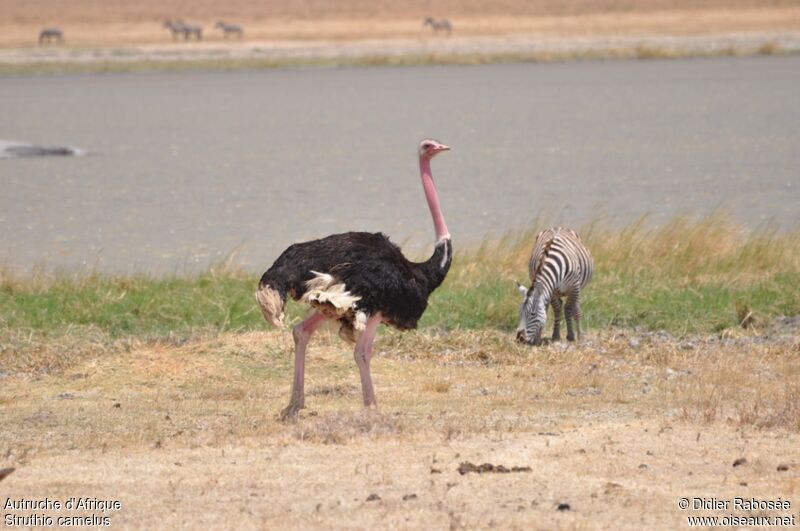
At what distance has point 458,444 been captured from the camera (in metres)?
7.35

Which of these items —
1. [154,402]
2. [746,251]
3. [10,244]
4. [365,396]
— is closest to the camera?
[365,396]

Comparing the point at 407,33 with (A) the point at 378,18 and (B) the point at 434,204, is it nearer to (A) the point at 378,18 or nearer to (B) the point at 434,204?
(A) the point at 378,18

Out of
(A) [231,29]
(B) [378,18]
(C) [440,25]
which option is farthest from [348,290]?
(B) [378,18]

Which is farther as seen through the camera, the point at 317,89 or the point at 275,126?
the point at 317,89

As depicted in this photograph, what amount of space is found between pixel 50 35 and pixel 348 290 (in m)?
55.2

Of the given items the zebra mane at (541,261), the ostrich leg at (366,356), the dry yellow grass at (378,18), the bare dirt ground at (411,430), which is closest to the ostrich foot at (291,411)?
the bare dirt ground at (411,430)

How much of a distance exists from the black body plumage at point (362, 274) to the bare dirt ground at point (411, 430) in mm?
635

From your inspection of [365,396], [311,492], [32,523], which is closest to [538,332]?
[365,396]

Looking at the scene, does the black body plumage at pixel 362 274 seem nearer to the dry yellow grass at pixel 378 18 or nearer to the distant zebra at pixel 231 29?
the dry yellow grass at pixel 378 18

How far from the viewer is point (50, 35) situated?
60.4 meters

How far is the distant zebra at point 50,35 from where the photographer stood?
195ft

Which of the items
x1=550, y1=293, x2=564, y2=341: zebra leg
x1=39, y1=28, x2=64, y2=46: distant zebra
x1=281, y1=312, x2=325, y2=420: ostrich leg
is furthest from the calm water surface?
x1=39, y1=28, x2=64, y2=46: distant zebra

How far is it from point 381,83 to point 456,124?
13.6 metres

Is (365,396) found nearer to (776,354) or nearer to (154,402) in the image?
(154,402)
